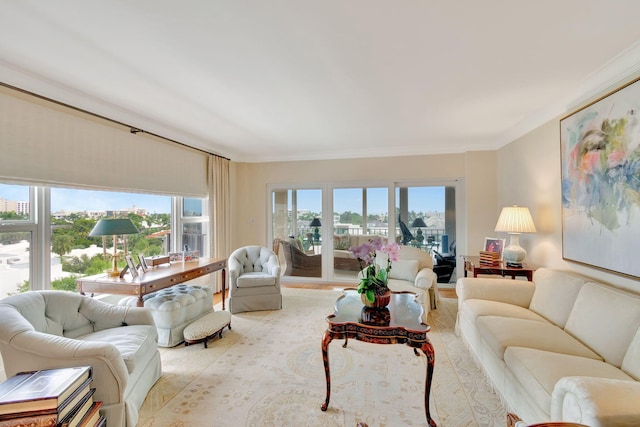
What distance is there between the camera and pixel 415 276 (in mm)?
3865

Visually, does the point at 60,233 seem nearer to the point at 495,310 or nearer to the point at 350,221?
the point at 350,221

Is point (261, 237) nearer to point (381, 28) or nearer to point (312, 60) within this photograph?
point (312, 60)

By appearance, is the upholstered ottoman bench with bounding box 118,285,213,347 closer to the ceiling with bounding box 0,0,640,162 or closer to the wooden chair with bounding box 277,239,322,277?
the ceiling with bounding box 0,0,640,162

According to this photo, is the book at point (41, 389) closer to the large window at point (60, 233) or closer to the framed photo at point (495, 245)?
the large window at point (60, 233)

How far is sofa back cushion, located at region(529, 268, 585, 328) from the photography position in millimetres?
2270

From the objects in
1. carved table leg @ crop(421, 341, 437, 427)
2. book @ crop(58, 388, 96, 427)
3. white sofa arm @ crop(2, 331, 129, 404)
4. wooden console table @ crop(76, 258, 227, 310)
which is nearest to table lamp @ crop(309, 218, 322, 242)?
wooden console table @ crop(76, 258, 227, 310)

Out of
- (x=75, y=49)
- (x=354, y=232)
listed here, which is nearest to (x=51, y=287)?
(x=75, y=49)

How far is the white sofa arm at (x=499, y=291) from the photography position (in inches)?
109

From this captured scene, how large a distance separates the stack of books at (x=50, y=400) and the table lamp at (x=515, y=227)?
3.96m

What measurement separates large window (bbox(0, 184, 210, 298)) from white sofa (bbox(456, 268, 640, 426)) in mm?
3763

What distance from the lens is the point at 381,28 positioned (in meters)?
1.75

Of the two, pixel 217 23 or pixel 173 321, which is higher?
pixel 217 23

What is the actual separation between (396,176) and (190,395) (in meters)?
4.35

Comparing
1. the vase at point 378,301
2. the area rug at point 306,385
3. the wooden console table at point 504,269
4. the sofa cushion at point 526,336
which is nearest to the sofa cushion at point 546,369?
the sofa cushion at point 526,336
